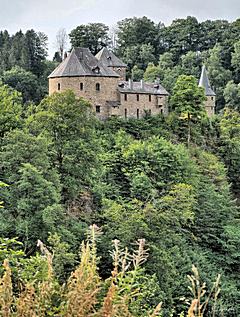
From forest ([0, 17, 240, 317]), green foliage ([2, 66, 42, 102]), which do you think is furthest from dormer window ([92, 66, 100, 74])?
green foliage ([2, 66, 42, 102])

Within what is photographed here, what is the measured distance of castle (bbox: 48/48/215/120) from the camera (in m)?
40.4

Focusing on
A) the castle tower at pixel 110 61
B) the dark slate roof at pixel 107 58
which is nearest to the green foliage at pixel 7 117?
the dark slate roof at pixel 107 58

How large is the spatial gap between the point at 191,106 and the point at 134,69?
2919cm

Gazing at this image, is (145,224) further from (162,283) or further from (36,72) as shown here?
(36,72)

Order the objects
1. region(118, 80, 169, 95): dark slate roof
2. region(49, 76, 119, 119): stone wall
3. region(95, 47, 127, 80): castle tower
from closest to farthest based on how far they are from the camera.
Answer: region(49, 76, 119, 119): stone wall, region(118, 80, 169, 95): dark slate roof, region(95, 47, 127, 80): castle tower

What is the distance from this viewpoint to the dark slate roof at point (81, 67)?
1593 inches

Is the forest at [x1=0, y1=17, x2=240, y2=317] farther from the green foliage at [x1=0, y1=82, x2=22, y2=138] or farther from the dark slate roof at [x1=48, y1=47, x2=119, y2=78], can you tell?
the dark slate roof at [x1=48, y1=47, x2=119, y2=78]

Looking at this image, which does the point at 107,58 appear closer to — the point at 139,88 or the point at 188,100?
the point at 139,88

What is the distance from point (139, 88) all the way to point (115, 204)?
59.3ft

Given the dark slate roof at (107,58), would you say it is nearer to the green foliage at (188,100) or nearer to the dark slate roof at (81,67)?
the dark slate roof at (81,67)

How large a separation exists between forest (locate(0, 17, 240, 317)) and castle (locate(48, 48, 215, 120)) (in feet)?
3.47

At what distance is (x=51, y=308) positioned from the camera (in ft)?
14.2

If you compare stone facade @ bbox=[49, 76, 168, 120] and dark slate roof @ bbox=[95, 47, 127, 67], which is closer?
stone facade @ bbox=[49, 76, 168, 120]

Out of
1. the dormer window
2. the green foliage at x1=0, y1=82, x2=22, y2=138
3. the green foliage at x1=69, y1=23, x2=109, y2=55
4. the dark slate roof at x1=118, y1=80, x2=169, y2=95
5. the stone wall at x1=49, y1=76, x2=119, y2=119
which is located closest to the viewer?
the green foliage at x1=0, y1=82, x2=22, y2=138
